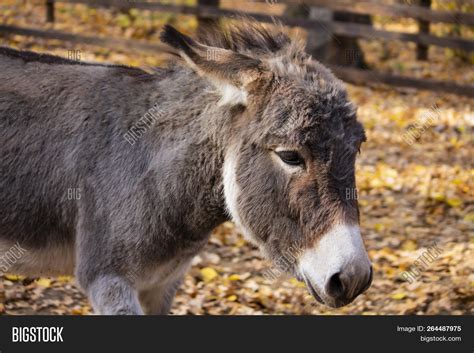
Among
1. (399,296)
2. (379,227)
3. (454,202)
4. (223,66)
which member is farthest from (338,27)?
(223,66)

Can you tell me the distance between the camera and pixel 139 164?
414 centimetres

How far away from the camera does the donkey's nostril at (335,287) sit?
3391 millimetres

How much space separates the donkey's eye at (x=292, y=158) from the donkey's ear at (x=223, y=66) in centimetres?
41

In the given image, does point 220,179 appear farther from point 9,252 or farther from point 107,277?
point 9,252

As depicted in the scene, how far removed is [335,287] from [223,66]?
1.25 m

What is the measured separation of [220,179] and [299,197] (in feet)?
1.82

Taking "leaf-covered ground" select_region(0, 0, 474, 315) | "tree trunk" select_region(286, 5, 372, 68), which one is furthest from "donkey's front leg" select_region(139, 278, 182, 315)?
"tree trunk" select_region(286, 5, 372, 68)

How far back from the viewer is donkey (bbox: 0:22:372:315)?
354 centimetres

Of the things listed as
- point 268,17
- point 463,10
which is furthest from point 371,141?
point 463,10

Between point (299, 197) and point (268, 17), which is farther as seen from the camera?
point (268, 17)

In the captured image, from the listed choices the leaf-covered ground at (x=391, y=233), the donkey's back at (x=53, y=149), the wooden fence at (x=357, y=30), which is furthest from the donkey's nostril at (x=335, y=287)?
the wooden fence at (x=357, y=30)

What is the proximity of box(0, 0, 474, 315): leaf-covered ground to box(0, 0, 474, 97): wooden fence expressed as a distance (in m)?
0.22

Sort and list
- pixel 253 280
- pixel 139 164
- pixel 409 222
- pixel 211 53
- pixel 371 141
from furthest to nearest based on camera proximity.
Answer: pixel 371 141 → pixel 409 222 → pixel 253 280 → pixel 139 164 → pixel 211 53

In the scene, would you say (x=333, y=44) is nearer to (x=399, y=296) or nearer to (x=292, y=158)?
(x=399, y=296)
